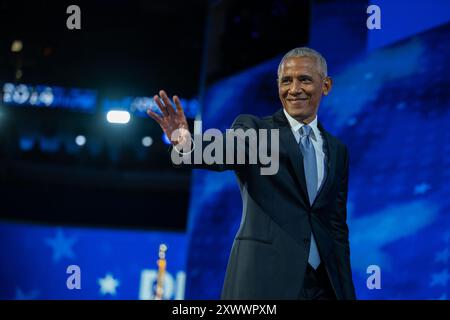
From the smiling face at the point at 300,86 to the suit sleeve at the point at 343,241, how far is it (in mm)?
249

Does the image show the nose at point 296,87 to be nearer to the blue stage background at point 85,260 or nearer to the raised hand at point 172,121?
the raised hand at point 172,121

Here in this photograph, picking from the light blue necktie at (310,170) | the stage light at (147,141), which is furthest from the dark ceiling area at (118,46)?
the light blue necktie at (310,170)

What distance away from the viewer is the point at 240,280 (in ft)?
6.64

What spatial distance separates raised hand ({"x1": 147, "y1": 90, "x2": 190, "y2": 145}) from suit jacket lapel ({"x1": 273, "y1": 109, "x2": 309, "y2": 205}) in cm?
37

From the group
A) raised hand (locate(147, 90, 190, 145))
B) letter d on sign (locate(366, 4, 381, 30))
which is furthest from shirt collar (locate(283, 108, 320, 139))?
letter d on sign (locate(366, 4, 381, 30))

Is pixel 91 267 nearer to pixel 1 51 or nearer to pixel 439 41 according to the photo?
pixel 1 51

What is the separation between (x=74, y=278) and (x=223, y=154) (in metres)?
5.55

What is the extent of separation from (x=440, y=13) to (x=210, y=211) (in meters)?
3.10

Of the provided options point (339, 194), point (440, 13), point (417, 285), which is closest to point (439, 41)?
point (440, 13)

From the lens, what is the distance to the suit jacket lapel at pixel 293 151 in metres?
2.09

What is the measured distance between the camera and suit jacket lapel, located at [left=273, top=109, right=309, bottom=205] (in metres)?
2.09

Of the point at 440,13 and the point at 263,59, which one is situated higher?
the point at 263,59

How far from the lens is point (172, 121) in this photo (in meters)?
2.00
